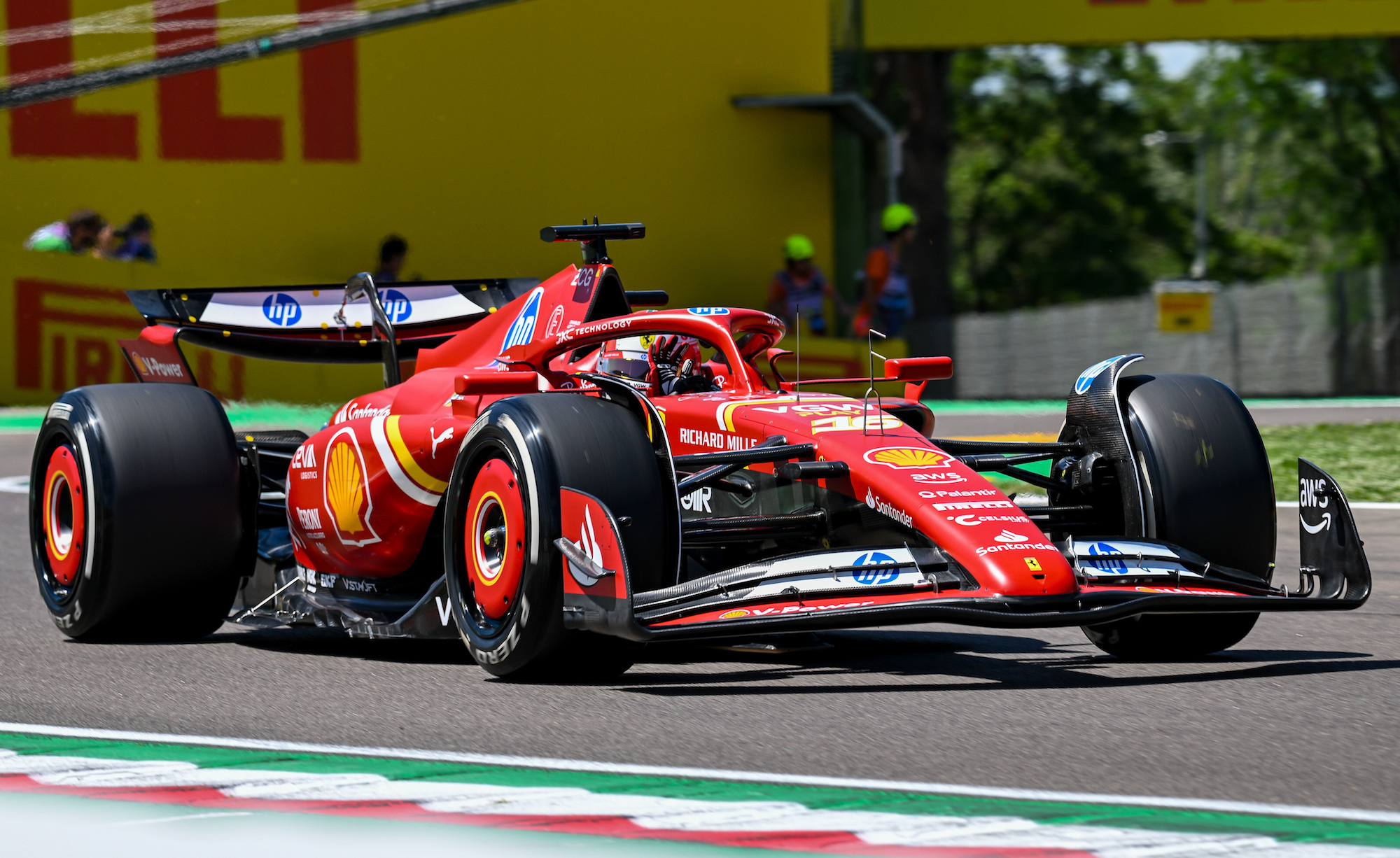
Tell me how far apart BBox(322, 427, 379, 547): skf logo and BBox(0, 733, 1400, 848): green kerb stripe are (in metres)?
1.83

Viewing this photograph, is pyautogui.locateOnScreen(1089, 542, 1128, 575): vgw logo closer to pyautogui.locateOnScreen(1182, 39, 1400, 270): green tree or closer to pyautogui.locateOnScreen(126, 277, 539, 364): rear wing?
pyautogui.locateOnScreen(126, 277, 539, 364): rear wing

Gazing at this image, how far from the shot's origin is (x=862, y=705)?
17.7 ft

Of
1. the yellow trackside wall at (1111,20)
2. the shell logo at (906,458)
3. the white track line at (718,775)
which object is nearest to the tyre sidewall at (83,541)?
the white track line at (718,775)

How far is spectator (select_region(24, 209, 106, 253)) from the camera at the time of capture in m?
18.6

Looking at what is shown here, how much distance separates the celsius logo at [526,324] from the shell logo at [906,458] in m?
1.64

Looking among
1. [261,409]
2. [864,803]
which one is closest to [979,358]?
[261,409]

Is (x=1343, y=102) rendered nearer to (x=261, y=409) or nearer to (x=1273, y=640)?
(x=261, y=409)

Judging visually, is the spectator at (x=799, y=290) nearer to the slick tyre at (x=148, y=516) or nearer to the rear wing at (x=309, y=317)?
the rear wing at (x=309, y=317)

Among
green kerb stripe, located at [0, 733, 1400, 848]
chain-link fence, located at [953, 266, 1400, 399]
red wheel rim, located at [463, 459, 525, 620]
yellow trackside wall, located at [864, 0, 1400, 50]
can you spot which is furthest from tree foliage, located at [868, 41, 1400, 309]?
green kerb stripe, located at [0, 733, 1400, 848]

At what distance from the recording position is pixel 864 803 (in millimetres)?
4160

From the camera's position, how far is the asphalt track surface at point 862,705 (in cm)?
455

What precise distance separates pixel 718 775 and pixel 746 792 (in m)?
0.21

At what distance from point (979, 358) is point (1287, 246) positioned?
72.4 feet

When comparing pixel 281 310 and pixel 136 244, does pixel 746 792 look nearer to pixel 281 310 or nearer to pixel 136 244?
pixel 281 310
